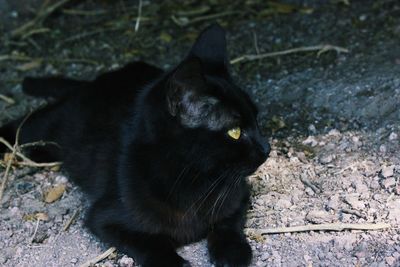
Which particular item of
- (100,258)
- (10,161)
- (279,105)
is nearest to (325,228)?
(100,258)

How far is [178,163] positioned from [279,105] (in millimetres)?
1277

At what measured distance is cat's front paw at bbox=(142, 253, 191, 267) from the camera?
2984mm

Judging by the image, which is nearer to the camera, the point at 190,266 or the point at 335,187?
the point at 190,266

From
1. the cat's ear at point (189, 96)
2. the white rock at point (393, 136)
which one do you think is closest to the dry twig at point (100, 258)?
the cat's ear at point (189, 96)

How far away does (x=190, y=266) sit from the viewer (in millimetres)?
3033

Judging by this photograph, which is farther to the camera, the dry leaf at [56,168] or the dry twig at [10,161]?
the dry leaf at [56,168]

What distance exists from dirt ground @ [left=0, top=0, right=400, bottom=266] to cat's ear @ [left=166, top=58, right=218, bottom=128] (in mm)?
614

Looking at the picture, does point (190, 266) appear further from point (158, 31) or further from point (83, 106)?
point (158, 31)

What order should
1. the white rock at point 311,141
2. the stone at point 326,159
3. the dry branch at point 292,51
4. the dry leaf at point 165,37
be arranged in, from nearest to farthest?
the stone at point 326,159
the white rock at point 311,141
the dry branch at point 292,51
the dry leaf at point 165,37

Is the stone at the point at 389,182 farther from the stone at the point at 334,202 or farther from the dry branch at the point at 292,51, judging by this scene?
the dry branch at the point at 292,51

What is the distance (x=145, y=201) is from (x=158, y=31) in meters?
2.11

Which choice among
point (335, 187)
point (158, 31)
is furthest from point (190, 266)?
point (158, 31)

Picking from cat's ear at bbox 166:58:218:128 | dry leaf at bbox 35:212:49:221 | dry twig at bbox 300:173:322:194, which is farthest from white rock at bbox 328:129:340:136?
dry leaf at bbox 35:212:49:221

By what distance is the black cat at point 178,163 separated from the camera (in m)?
2.91
